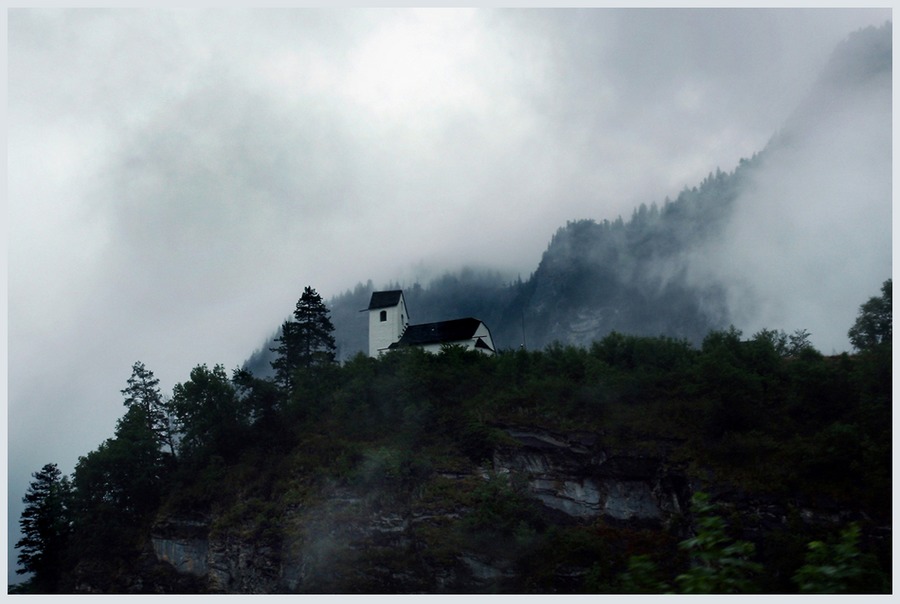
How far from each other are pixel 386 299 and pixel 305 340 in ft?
24.6

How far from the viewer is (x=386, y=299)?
53.3 metres

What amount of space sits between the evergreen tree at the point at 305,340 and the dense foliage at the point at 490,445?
101 centimetres

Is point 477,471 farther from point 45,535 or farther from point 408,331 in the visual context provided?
point 45,535

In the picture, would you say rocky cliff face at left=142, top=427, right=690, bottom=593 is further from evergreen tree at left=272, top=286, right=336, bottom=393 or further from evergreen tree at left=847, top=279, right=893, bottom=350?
evergreen tree at left=847, top=279, right=893, bottom=350

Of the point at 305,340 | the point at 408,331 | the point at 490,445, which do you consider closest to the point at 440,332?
the point at 408,331

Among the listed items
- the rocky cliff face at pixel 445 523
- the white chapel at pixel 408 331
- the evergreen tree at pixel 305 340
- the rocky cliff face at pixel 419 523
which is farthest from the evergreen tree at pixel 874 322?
the evergreen tree at pixel 305 340

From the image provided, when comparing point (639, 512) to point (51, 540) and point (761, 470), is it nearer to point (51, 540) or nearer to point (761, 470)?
point (761, 470)

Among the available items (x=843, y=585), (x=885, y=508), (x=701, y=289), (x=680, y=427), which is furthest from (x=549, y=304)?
(x=843, y=585)

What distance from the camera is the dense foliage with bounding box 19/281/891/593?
28.4 metres

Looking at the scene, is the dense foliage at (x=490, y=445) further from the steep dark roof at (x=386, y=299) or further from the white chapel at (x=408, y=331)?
the steep dark roof at (x=386, y=299)

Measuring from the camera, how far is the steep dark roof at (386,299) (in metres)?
52.7

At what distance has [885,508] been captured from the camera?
27.1 m

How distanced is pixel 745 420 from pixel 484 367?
15.4m

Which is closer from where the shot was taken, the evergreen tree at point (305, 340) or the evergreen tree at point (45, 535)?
the evergreen tree at point (45, 535)
